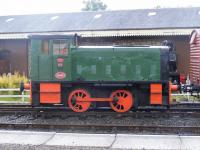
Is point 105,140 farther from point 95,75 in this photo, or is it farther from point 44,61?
point 44,61

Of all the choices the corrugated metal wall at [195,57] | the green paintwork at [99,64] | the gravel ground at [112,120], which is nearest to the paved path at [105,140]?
the gravel ground at [112,120]

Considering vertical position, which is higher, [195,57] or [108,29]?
[108,29]

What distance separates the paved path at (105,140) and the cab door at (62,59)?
3841 millimetres

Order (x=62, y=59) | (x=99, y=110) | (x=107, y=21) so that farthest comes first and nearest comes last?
1. (x=107, y=21)
2. (x=99, y=110)
3. (x=62, y=59)

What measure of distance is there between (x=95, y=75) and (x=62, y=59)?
49.2 inches

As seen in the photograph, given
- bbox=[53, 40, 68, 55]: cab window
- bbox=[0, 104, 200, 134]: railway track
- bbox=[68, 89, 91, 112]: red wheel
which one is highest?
bbox=[53, 40, 68, 55]: cab window

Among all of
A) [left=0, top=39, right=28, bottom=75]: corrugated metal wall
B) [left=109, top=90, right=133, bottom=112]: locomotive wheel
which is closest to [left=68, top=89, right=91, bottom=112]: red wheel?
[left=109, top=90, right=133, bottom=112]: locomotive wheel

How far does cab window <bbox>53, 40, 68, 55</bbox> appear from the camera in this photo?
13.5 meters

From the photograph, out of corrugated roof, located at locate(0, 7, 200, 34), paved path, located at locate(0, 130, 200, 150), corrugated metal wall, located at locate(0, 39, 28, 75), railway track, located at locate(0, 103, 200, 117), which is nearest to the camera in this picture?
paved path, located at locate(0, 130, 200, 150)

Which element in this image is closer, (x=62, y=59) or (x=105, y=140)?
(x=105, y=140)

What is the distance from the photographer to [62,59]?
44.1 ft

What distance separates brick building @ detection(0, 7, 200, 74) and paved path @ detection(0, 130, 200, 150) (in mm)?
15355

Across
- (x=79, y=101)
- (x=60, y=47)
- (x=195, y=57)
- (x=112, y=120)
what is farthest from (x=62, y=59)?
(x=195, y=57)

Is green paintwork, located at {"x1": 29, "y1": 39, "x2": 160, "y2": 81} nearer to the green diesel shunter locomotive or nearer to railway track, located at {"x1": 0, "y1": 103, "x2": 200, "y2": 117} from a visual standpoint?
the green diesel shunter locomotive
